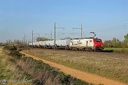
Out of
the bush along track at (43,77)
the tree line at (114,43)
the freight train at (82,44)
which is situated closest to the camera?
the bush along track at (43,77)

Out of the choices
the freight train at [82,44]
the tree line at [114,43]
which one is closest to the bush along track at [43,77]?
the freight train at [82,44]

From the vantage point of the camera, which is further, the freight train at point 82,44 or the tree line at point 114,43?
the tree line at point 114,43

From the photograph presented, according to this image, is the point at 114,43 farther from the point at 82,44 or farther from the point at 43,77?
the point at 43,77

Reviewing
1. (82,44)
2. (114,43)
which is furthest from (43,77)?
(114,43)

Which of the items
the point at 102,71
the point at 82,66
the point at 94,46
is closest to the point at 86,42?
the point at 94,46

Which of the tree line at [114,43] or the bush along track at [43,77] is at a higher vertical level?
the tree line at [114,43]

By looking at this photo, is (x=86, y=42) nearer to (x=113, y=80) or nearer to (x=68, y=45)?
(x=68, y=45)

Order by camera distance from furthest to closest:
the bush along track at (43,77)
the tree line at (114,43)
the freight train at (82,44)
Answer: the tree line at (114,43) → the freight train at (82,44) → the bush along track at (43,77)

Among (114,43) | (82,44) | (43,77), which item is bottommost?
(43,77)

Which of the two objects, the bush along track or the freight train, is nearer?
the bush along track

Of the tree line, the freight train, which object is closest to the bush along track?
the freight train

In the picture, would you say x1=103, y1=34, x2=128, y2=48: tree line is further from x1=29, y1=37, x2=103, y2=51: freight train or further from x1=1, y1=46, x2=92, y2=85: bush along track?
x1=1, y1=46, x2=92, y2=85: bush along track

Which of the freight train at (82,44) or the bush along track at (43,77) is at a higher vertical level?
the freight train at (82,44)

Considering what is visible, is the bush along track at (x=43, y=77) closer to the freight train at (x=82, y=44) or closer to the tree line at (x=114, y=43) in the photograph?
the freight train at (x=82, y=44)
